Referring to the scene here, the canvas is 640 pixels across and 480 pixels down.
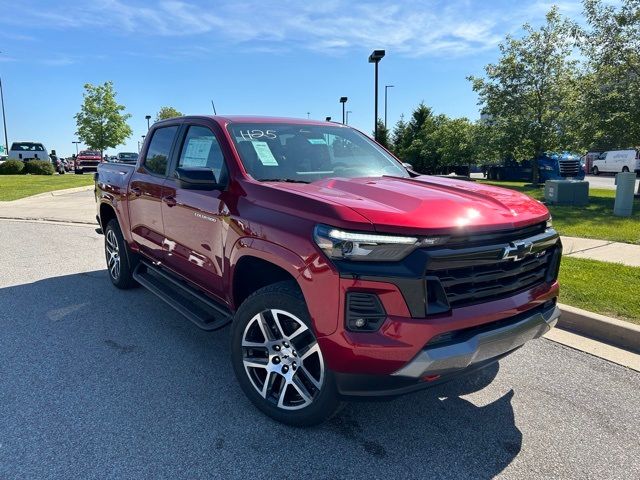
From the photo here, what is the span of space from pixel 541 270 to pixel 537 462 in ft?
3.73

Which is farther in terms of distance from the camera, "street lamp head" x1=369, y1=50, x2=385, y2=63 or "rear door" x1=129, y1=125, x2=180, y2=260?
"street lamp head" x1=369, y1=50, x2=385, y2=63

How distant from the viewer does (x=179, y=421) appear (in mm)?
2967

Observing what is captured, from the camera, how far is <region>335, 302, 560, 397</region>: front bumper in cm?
236

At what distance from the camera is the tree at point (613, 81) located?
13367 mm

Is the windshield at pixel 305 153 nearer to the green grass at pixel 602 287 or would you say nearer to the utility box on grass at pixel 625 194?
the green grass at pixel 602 287

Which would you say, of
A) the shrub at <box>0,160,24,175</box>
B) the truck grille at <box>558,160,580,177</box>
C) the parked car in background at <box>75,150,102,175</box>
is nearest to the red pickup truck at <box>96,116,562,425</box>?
the truck grille at <box>558,160,580,177</box>

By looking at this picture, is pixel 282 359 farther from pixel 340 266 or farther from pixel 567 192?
pixel 567 192

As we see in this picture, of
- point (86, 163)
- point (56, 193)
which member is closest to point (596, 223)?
point (56, 193)

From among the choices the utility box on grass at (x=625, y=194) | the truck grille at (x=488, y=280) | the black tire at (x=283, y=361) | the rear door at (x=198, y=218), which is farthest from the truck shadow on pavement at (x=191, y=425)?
the utility box on grass at (x=625, y=194)

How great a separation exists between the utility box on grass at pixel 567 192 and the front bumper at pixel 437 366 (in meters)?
10.9

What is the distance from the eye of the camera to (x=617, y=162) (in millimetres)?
37000

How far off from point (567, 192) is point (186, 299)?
11.2 metres

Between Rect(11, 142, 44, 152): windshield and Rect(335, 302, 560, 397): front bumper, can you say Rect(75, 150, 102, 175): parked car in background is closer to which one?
Rect(11, 142, 44, 152): windshield

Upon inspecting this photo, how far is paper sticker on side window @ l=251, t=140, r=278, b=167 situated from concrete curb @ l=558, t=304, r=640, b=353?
3112 millimetres
